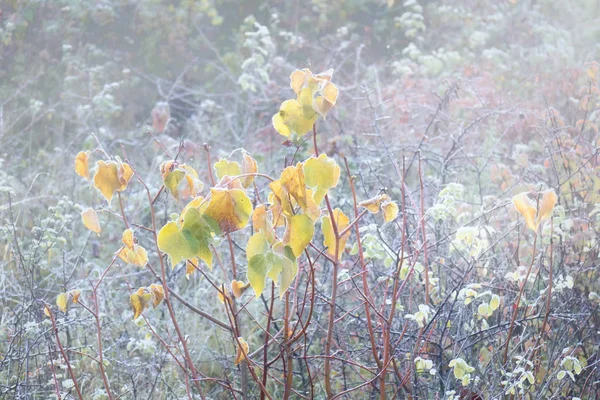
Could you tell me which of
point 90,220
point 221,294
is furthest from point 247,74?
point 90,220

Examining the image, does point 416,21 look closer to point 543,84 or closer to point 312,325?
point 543,84

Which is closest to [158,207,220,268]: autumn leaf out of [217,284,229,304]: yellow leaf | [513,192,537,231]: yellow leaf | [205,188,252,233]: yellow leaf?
[205,188,252,233]: yellow leaf

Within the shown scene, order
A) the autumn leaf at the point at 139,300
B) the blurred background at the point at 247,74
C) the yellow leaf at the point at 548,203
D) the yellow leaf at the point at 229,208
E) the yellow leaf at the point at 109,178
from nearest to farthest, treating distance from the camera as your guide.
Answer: the yellow leaf at the point at 229,208
the yellow leaf at the point at 548,203
the yellow leaf at the point at 109,178
the autumn leaf at the point at 139,300
the blurred background at the point at 247,74

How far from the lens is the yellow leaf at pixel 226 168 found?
169 cm

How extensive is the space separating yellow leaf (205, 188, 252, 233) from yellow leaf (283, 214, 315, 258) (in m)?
0.09

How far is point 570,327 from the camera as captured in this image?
245cm

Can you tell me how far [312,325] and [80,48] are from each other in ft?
18.1

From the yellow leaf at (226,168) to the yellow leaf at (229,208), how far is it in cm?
43

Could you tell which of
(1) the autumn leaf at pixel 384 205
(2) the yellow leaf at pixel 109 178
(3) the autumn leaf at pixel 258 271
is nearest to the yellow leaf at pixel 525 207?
(1) the autumn leaf at pixel 384 205

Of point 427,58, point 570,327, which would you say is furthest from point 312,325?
point 427,58

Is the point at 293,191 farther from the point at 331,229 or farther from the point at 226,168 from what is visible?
the point at 226,168

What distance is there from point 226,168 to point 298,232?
46cm

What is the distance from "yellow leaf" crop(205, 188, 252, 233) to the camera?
1.25 metres

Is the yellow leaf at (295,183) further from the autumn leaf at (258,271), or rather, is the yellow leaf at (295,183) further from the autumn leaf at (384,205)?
the autumn leaf at (384,205)
